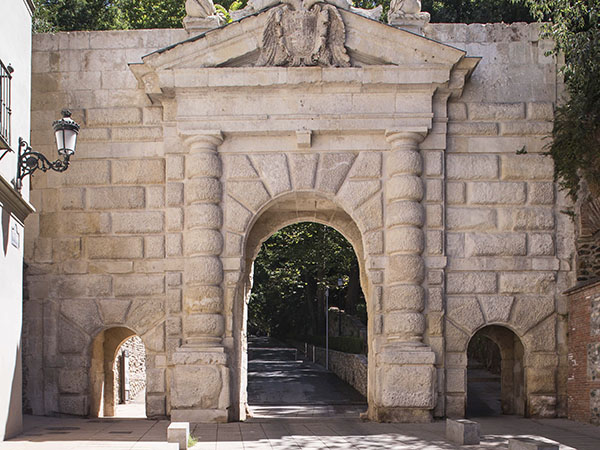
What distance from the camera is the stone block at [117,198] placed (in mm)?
15094

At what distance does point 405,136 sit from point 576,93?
3034mm

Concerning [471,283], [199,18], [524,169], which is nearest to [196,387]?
[471,283]

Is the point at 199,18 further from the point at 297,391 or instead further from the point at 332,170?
the point at 297,391

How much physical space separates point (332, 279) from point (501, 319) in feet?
67.9

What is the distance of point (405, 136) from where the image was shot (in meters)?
14.6

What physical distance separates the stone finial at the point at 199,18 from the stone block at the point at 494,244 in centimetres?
574

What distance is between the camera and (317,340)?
36.8 meters

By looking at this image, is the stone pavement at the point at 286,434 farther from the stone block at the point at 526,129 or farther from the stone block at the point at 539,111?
the stone block at the point at 539,111

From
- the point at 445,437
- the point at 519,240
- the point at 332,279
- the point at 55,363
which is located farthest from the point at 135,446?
the point at 332,279

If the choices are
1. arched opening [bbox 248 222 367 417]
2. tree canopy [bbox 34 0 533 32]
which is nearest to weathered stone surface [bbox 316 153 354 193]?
arched opening [bbox 248 222 367 417]

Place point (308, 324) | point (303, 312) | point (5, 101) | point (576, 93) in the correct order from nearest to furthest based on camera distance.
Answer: point (5, 101)
point (576, 93)
point (308, 324)
point (303, 312)

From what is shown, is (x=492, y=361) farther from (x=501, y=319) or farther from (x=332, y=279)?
(x=332, y=279)

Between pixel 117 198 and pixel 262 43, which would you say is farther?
pixel 117 198

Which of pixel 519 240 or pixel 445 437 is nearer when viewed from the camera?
pixel 445 437
